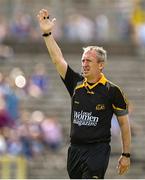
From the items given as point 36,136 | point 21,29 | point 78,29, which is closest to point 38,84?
point 36,136

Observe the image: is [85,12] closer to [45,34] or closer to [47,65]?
[47,65]

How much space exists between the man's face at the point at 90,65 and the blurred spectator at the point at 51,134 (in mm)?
9432

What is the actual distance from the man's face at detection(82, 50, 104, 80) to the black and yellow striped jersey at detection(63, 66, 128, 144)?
0.41 ft

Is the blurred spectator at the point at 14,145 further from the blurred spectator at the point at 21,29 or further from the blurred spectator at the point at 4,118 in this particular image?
the blurred spectator at the point at 21,29

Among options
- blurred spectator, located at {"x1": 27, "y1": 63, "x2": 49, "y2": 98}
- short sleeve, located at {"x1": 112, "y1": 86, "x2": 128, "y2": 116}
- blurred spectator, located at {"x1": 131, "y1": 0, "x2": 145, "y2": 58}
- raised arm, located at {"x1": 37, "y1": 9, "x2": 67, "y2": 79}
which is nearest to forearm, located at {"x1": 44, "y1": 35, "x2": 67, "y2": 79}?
raised arm, located at {"x1": 37, "y1": 9, "x2": 67, "y2": 79}

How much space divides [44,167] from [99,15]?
32.9ft

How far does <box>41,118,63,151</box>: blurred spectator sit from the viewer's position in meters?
20.6

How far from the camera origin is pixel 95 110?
11141 millimetres

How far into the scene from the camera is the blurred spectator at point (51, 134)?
2061cm

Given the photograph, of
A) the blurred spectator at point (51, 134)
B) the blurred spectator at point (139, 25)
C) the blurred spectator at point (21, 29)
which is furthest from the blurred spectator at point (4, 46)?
the blurred spectator at point (51, 134)

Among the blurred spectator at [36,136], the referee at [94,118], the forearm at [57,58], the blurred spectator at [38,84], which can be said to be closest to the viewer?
the referee at [94,118]

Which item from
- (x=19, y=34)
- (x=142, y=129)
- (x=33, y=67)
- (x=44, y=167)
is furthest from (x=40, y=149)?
(x=19, y=34)

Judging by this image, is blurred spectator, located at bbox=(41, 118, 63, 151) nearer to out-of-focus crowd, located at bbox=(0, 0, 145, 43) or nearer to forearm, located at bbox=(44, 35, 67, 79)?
out-of-focus crowd, located at bbox=(0, 0, 145, 43)

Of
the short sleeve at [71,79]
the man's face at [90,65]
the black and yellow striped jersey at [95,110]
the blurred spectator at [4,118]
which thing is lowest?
the blurred spectator at [4,118]
